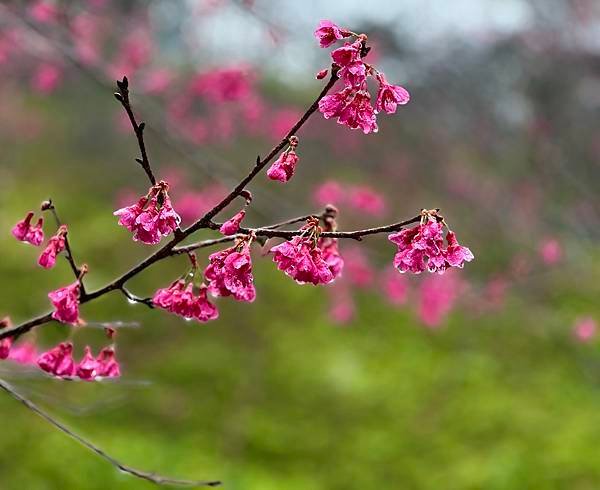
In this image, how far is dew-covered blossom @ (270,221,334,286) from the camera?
1.27m

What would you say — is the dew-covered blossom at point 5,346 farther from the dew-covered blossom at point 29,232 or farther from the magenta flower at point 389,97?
the magenta flower at point 389,97

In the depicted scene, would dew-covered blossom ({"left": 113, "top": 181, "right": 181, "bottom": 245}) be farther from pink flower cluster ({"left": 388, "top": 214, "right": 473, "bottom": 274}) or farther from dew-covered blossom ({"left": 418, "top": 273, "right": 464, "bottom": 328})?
dew-covered blossom ({"left": 418, "top": 273, "right": 464, "bottom": 328})

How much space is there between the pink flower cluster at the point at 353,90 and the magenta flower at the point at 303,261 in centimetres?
23

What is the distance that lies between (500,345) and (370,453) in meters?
2.78

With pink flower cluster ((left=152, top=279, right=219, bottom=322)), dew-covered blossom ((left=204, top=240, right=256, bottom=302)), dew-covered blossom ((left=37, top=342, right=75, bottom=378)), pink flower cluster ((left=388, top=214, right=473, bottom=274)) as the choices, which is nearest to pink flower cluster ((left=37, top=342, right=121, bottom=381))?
dew-covered blossom ((left=37, top=342, right=75, bottom=378))

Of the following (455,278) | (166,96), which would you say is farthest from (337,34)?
(166,96)

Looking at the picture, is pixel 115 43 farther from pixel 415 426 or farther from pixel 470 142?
pixel 415 426

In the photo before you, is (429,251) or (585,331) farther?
(585,331)

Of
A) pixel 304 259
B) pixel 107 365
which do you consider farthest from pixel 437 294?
pixel 304 259

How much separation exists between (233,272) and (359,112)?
377 millimetres

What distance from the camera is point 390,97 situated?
4.29 ft

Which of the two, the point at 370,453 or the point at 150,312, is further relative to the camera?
the point at 150,312

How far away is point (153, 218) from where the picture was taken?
4.16ft

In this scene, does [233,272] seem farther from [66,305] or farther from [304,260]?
[66,305]
